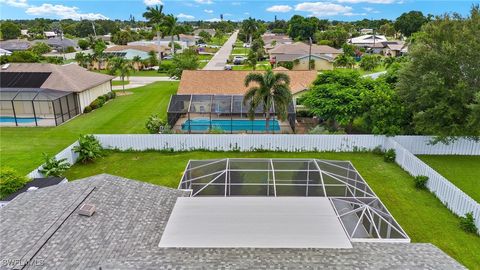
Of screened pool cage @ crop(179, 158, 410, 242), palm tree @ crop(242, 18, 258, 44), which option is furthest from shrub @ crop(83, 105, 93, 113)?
palm tree @ crop(242, 18, 258, 44)

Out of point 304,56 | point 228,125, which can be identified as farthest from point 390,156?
point 304,56

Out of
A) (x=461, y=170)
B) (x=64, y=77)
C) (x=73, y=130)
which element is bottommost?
(x=461, y=170)

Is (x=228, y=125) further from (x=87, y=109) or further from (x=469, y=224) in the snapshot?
(x=469, y=224)

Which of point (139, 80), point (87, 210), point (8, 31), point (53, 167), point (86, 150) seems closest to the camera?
point (87, 210)

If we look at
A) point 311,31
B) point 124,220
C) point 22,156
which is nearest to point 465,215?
point 124,220

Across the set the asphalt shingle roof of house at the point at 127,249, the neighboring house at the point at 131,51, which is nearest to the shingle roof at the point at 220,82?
the asphalt shingle roof of house at the point at 127,249

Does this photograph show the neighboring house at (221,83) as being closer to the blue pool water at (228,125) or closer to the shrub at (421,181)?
the blue pool water at (228,125)
